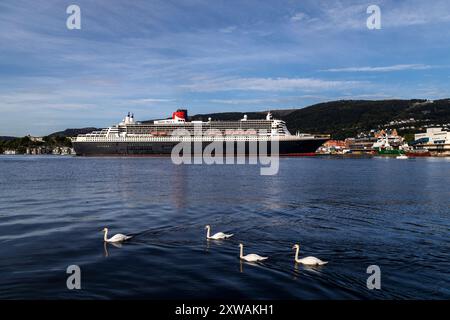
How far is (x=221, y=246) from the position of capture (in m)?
16.8

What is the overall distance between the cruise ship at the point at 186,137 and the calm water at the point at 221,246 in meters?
85.4

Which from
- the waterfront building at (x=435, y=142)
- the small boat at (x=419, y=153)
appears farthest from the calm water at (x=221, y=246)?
the waterfront building at (x=435, y=142)

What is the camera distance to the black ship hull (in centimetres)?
11675

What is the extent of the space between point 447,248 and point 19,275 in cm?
1535

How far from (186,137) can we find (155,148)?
9.47 metres

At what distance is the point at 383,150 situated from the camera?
175 metres

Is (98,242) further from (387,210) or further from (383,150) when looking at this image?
(383,150)

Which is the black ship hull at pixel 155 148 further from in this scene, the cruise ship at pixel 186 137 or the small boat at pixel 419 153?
the small boat at pixel 419 153

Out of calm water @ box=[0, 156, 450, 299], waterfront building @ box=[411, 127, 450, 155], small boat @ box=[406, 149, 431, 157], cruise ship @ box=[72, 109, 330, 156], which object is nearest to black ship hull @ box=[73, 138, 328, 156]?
cruise ship @ box=[72, 109, 330, 156]

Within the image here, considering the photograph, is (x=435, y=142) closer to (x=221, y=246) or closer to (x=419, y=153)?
(x=419, y=153)

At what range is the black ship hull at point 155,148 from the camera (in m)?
117
